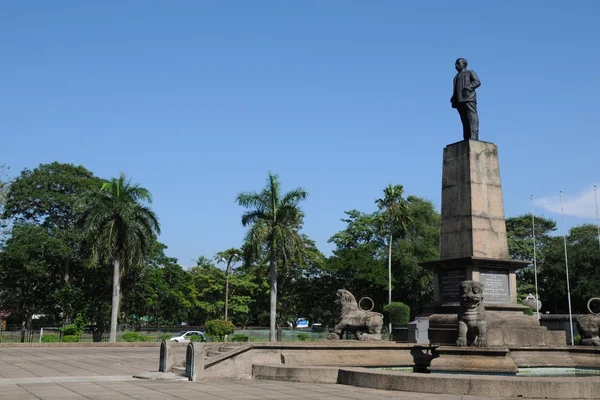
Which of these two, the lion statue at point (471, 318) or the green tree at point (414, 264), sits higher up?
the green tree at point (414, 264)

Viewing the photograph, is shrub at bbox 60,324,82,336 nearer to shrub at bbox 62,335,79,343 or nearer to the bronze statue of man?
shrub at bbox 62,335,79,343

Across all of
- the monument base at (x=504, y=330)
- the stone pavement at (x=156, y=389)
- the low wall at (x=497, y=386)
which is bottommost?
the stone pavement at (x=156, y=389)

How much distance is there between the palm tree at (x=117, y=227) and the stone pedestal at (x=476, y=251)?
24671mm

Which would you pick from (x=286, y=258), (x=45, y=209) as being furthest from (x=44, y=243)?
(x=286, y=258)

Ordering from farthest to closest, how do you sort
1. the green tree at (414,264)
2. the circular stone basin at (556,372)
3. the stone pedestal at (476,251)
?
the green tree at (414,264) → the stone pedestal at (476,251) → the circular stone basin at (556,372)

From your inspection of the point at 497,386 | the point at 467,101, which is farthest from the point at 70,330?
the point at 497,386

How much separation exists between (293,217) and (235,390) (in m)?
28.8

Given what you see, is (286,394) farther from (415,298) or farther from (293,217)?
(415,298)

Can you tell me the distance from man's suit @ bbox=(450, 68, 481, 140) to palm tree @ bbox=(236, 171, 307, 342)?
917 inches

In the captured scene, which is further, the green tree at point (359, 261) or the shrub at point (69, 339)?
the green tree at point (359, 261)

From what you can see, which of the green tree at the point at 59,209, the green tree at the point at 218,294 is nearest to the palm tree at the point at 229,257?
the green tree at the point at 218,294

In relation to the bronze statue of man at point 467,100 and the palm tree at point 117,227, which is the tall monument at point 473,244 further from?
the palm tree at point 117,227

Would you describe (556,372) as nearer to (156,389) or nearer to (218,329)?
(156,389)

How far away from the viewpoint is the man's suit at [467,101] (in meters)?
16.4
